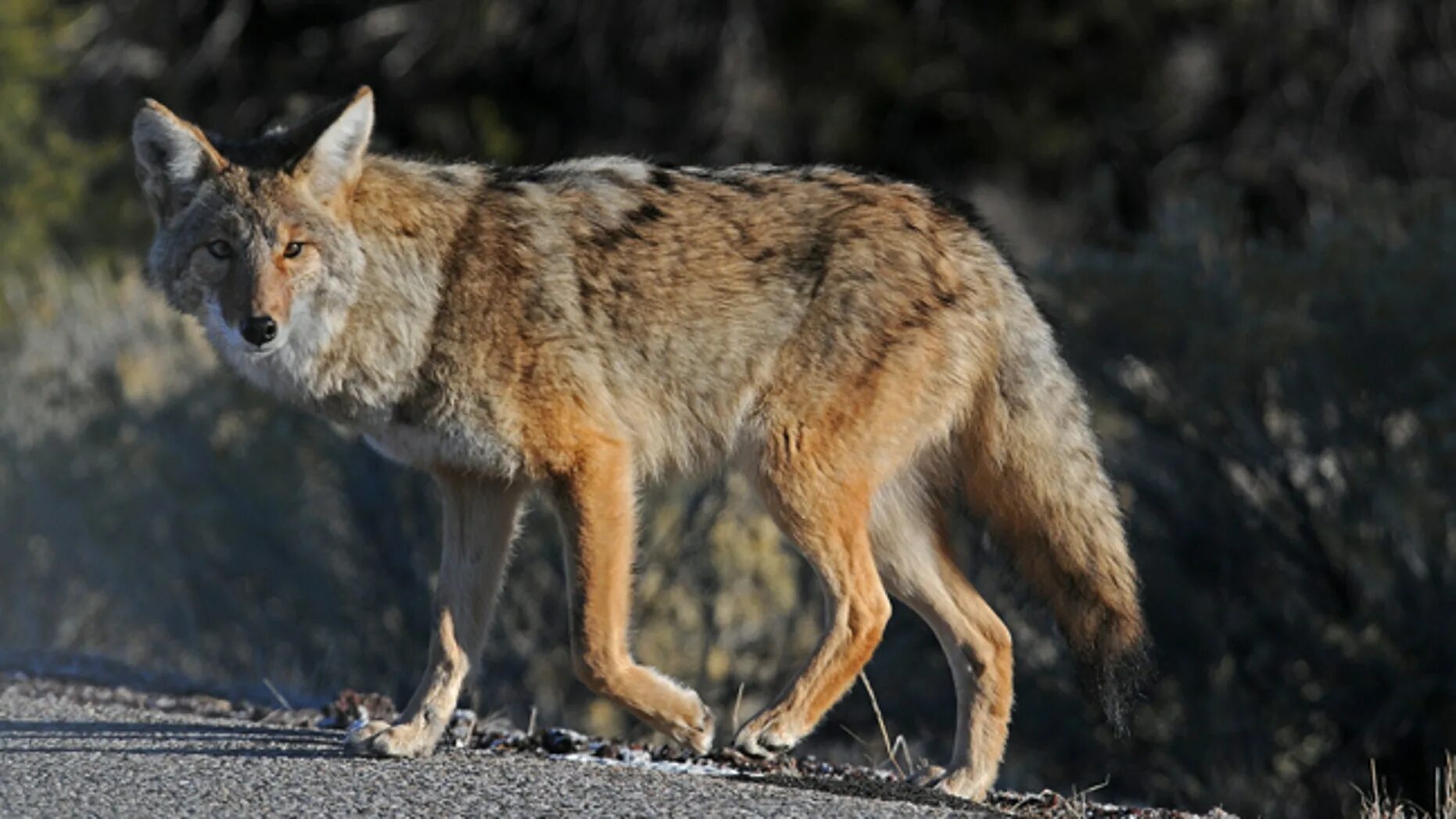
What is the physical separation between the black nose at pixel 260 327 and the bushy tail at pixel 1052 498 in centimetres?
215

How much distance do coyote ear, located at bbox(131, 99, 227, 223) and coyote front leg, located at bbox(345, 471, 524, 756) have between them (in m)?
1.09

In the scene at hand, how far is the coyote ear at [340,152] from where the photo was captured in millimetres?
6000

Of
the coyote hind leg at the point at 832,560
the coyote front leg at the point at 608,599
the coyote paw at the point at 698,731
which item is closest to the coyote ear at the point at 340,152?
the coyote front leg at the point at 608,599

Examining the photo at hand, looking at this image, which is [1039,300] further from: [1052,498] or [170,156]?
[170,156]

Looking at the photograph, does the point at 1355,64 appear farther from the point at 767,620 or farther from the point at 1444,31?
the point at 767,620

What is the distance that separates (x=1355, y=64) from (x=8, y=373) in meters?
11.3

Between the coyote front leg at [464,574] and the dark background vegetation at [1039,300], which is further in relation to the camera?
the dark background vegetation at [1039,300]

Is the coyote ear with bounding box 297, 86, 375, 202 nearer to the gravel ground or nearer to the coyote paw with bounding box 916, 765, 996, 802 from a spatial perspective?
the gravel ground

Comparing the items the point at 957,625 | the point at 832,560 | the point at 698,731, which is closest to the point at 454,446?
the point at 698,731

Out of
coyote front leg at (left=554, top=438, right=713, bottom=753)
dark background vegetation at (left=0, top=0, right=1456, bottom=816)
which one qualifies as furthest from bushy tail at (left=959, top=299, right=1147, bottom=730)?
coyote front leg at (left=554, top=438, right=713, bottom=753)

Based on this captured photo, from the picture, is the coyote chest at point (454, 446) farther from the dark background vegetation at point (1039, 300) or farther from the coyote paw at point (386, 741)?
the dark background vegetation at point (1039, 300)

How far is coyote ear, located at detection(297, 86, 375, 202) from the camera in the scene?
19.7 ft

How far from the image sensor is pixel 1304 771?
10000 mm

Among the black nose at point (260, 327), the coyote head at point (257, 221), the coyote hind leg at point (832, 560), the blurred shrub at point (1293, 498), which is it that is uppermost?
the coyote head at point (257, 221)
